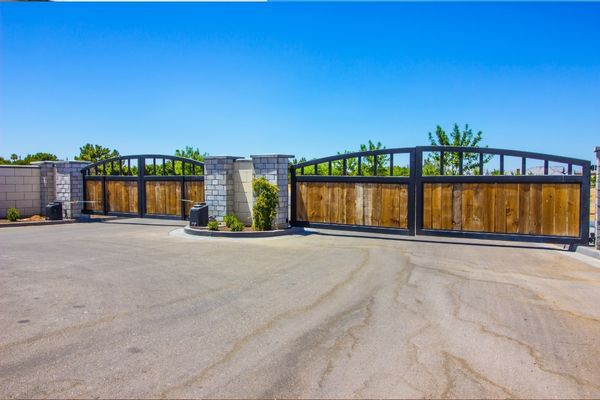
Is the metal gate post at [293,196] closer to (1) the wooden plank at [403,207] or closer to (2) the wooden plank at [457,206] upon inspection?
(1) the wooden plank at [403,207]

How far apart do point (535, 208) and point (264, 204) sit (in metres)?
7.53

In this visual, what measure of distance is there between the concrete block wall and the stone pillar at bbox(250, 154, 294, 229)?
2.28 ft

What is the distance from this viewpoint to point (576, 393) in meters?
3.81

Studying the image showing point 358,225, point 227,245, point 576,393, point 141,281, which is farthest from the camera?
point 358,225

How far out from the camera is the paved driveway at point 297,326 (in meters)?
3.96

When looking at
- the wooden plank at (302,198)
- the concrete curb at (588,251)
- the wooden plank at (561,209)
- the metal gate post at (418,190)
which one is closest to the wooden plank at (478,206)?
the metal gate post at (418,190)

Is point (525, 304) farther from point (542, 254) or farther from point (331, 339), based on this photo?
point (542, 254)

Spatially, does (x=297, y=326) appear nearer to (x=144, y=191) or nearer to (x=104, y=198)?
(x=144, y=191)

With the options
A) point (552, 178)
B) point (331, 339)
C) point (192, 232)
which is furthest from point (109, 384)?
point (552, 178)

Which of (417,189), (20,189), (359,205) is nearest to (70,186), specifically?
(20,189)

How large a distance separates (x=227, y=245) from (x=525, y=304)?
745 centimetres

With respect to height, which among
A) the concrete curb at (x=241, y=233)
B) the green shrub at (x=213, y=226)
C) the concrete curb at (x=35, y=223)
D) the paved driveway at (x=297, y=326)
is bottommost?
the paved driveway at (x=297, y=326)

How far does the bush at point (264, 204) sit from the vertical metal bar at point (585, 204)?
8.18 m

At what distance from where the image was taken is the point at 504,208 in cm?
1174
